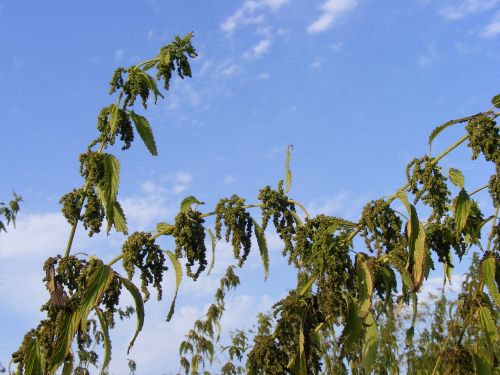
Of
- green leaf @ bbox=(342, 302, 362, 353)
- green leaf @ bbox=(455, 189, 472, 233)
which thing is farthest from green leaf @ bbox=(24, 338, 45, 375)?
green leaf @ bbox=(455, 189, 472, 233)

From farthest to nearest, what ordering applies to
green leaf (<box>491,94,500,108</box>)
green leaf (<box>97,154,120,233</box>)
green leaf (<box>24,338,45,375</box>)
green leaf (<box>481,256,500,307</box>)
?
1. green leaf (<box>481,256,500,307</box>)
2. green leaf (<box>491,94,500,108</box>)
3. green leaf (<box>97,154,120,233</box>)
4. green leaf (<box>24,338,45,375</box>)

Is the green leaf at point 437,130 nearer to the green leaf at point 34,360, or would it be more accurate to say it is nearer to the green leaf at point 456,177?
the green leaf at point 456,177

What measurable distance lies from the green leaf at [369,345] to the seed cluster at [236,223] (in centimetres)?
74

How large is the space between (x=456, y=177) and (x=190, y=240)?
142 cm

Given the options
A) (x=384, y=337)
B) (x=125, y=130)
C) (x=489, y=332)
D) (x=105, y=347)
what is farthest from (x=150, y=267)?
(x=384, y=337)

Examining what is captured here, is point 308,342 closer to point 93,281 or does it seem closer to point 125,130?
point 93,281

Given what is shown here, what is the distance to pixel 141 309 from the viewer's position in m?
2.85

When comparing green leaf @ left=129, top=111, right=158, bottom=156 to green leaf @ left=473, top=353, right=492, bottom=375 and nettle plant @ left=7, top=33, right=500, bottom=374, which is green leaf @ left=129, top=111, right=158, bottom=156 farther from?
green leaf @ left=473, top=353, right=492, bottom=375

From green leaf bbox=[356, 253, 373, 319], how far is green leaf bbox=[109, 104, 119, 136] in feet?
4.43

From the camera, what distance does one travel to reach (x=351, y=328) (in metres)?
3.11

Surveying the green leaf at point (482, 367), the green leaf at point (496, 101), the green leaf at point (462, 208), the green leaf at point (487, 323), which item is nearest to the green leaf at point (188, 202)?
the green leaf at point (462, 208)

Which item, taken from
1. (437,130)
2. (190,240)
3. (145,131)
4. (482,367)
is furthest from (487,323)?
(145,131)

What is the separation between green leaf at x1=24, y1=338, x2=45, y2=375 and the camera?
2.68m

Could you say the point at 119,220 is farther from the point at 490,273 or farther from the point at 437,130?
the point at 490,273
